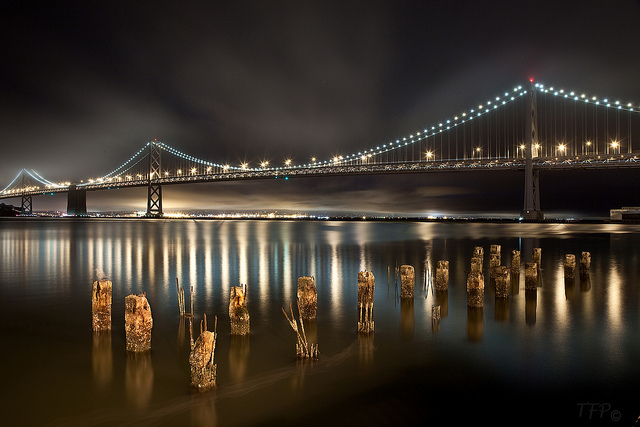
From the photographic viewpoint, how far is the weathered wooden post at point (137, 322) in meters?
4.18

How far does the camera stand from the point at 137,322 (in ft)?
13.9

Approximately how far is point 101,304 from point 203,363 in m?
2.30

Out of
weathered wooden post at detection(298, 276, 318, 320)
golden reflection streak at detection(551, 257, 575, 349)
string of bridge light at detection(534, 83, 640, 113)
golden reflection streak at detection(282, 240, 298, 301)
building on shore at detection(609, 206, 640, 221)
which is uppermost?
string of bridge light at detection(534, 83, 640, 113)

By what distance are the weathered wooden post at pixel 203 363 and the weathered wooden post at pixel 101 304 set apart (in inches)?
81.8

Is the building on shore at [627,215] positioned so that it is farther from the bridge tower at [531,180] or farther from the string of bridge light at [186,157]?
the string of bridge light at [186,157]

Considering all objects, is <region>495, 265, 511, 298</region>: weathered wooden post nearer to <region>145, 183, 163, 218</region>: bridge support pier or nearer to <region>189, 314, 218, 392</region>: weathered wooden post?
<region>189, 314, 218, 392</region>: weathered wooden post

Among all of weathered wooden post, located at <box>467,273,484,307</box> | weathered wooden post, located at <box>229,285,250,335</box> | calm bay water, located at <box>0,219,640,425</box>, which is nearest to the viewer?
calm bay water, located at <box>0,219,640,425</box>

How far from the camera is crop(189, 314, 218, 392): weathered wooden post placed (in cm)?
349

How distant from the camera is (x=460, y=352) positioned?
466 cm

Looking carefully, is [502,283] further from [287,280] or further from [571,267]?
[287,280]

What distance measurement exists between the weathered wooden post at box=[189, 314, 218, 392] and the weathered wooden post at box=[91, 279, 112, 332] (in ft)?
6.81

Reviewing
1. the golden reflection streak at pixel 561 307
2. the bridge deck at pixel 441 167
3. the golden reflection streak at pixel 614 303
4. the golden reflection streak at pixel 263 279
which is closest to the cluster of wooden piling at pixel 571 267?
the golden reflection streak at pixel 561 307

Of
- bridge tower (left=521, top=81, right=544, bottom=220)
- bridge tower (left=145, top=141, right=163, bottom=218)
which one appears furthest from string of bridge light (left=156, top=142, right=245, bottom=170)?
bridge tower (left=521, top=81, right=544, bottom=220)

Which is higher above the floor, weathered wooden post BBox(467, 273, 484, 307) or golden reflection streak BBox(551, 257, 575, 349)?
weathered wooden post BBox(467, 273, 484, 307)
